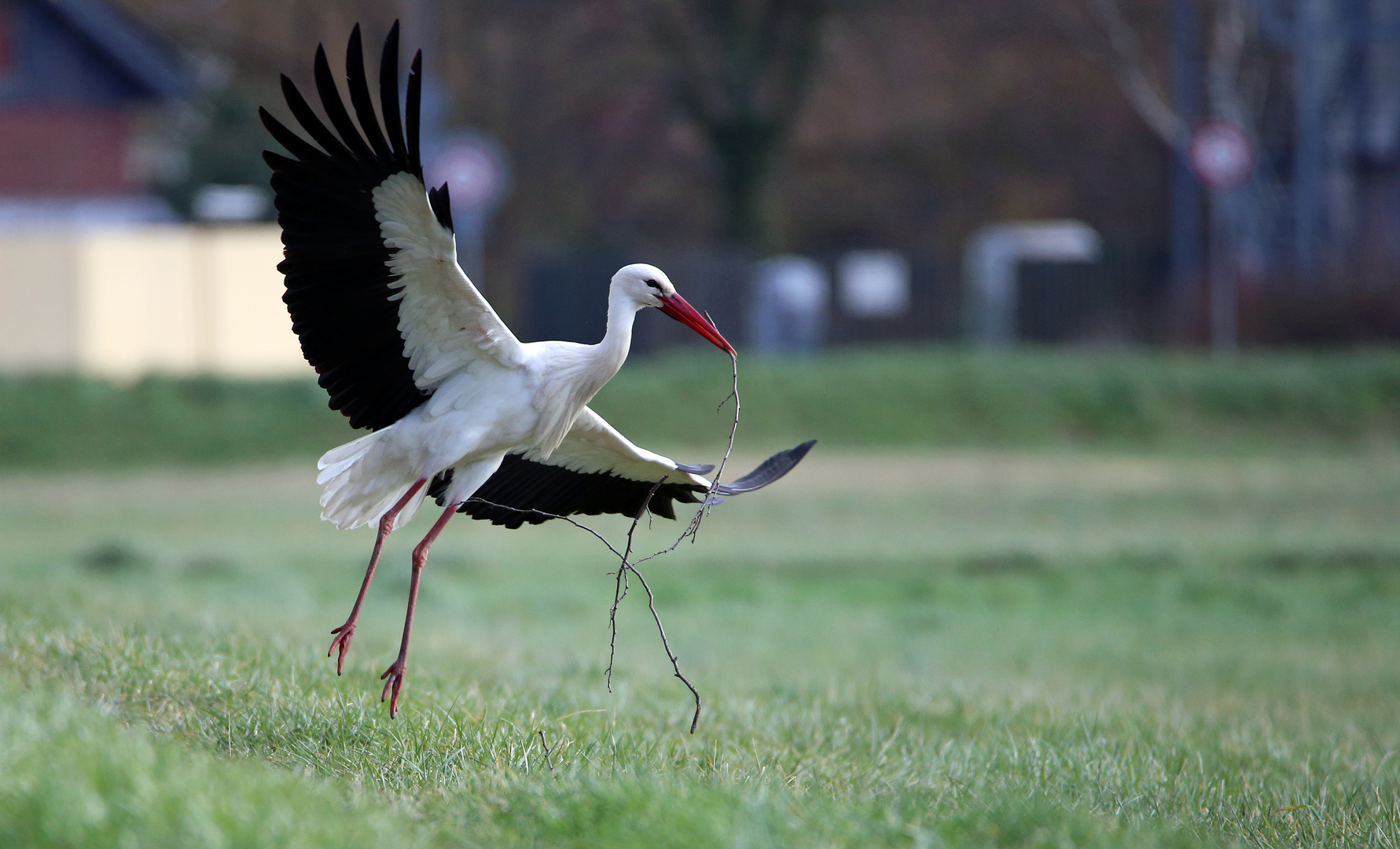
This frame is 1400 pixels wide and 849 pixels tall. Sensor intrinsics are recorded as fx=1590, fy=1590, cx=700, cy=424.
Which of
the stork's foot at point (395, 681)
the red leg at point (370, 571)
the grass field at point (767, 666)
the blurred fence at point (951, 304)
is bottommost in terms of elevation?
the grass field at point (767, 666)

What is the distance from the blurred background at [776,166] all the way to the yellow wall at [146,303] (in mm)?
39

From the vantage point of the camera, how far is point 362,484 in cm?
507

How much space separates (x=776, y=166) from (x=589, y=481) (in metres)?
25.6

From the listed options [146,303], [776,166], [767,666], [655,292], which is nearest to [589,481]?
[655,292]

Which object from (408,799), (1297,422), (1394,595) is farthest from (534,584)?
(1297,422)

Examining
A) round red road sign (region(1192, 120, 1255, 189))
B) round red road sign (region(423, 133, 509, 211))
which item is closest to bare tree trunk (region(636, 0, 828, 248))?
round red road sign (region(423, 133, 509, 211))

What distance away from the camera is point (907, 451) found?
17312 millimetres

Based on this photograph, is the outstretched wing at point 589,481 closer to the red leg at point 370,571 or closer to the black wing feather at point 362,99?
the red leg at point 370,571

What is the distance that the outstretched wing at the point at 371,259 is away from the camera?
4.39 metres

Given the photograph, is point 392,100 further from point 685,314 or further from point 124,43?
point 124,43

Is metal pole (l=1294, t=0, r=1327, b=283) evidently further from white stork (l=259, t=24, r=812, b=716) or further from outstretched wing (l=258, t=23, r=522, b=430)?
outstretched wing (l=258, t=23, r=522, b=430)

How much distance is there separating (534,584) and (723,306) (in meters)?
10.9

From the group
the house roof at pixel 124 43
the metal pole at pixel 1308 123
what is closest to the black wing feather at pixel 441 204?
the metal pole at pixel 1308 123

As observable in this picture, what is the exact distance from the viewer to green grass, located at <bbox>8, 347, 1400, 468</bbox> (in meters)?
16.6
